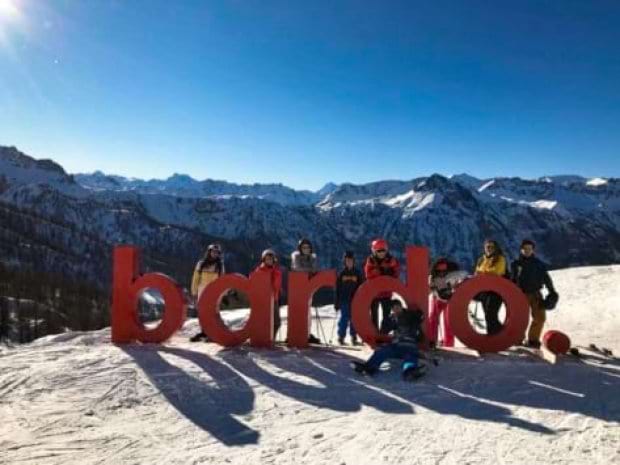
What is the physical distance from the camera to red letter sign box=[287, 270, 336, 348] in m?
11.5

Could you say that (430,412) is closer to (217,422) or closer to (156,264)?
(217,422)

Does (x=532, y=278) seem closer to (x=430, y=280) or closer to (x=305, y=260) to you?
(x=430, y=280)

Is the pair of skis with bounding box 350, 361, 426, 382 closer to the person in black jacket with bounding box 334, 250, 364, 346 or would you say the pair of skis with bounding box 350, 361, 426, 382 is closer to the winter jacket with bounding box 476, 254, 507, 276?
the person in black jacket with bounding box 334, 250, 364, 346

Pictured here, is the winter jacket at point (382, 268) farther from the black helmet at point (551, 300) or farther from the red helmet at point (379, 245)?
the black helmet at point (551, 300)

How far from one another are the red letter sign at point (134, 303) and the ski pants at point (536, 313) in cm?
741

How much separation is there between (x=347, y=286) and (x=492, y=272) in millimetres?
3118

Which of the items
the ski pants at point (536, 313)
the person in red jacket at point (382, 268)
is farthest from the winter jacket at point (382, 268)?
the ski pants at point (536, 313)

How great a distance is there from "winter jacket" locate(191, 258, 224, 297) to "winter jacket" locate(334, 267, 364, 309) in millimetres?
2804

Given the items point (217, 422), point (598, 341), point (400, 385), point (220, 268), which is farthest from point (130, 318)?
point (598, 341)

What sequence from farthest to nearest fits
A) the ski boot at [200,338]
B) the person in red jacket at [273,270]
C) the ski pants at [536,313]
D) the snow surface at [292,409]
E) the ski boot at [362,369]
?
the ski boot at [200,338] < the person in red jacket at [273,270] < the ski pants at [536,313] < the ski boot at [362,369] < the snow surface at [292,409]

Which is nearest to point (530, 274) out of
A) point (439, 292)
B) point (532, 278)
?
point (532, 278)

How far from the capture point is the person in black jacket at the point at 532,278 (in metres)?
10.9

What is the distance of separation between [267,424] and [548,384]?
4.60 m

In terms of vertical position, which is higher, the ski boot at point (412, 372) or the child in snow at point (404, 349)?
the child in snow at point (404, 349)
